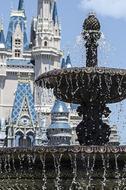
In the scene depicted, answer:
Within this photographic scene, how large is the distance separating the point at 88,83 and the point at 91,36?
1.25m

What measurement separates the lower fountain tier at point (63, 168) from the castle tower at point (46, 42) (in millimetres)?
54031

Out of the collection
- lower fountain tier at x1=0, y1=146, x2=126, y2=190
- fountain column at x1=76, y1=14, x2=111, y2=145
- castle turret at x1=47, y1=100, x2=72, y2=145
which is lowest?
lower fountain tier at x1=0, y1=146, x2=126, y2=190

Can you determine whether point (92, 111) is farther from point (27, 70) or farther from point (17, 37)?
point (17, 37)

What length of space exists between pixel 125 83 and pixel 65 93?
3.28 feet

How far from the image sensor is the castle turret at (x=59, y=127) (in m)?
51.6

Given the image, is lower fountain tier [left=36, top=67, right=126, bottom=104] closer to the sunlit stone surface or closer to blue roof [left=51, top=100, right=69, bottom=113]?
the sunlit stone surface

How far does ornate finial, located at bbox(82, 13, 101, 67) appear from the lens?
1002cm

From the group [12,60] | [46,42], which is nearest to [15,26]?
[12,60]

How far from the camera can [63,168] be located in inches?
324

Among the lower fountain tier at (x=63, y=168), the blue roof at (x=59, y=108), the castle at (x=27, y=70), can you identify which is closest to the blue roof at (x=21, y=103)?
the castle at (x=27, y=70)

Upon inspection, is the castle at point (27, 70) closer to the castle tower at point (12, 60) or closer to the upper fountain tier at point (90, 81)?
the castle tower at point (12, 60)

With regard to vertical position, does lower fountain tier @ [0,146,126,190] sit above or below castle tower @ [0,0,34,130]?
below

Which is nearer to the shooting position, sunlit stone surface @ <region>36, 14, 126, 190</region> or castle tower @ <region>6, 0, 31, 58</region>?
sunlit stone surface @ <region>36, 14, 126, 190</region>

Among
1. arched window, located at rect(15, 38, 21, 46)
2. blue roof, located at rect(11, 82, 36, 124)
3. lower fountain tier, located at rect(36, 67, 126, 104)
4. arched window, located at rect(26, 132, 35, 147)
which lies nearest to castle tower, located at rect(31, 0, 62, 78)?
arched window, located at rect(15, 38, 21, 46)
